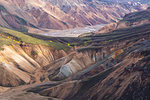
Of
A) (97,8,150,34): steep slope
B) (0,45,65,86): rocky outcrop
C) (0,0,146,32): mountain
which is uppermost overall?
(0,0,146,32): mountain

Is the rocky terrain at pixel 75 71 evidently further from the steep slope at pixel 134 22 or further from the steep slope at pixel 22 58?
the steep slope at pixel 134 22

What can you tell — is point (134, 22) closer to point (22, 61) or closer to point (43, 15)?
point (22, 61)

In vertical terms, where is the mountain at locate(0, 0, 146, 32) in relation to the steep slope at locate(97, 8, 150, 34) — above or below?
above

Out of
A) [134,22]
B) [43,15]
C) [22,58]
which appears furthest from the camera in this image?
[43,15]

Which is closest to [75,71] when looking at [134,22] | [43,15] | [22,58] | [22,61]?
[22,61]

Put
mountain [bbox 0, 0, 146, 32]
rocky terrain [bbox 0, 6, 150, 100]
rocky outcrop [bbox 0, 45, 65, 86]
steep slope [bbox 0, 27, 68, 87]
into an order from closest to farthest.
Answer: rocky terrain [bbox 0, 6, 150, 100]
rocky outcrop [bbox 0, 45, 65, 86]
steep slope [bbox 0, 27, 68, 87]
mountain [bbox 0, 0, 146, 32]

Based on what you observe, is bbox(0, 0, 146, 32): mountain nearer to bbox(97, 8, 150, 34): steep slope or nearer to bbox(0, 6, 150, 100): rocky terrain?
bbox(97, 8, 150, 34): steep slope

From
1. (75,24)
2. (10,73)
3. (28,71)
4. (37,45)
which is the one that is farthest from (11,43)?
(75,24)

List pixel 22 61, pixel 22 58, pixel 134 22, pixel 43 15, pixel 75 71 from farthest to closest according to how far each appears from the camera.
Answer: pixel 43 15 < pixel 134 22 < pixel 22 58 < pixel 22 61 < pixel 75 71

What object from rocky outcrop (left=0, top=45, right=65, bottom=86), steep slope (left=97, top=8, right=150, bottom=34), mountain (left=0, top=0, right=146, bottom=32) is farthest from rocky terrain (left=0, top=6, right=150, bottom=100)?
mountain (left=0, top=0, right=146, bottom=32)
